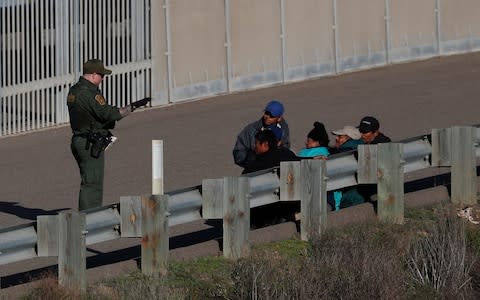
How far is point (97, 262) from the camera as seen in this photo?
1227 cm

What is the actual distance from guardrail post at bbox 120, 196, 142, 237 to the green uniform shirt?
5.46 ft

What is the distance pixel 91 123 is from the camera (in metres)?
12.9

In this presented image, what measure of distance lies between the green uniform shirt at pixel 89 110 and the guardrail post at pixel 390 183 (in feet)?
7.93

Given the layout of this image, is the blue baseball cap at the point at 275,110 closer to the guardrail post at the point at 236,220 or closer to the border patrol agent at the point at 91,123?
the border patrol agent at the point at 91,123

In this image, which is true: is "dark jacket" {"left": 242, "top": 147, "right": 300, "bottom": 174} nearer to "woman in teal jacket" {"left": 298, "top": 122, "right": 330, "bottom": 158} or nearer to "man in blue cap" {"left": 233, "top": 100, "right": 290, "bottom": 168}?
"man in blue cap" {"left": 233, "top": 100, "right": 290, "bottom": 168}

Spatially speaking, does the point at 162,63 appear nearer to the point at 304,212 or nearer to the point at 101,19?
the point at 101,19

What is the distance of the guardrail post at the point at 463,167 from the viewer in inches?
545

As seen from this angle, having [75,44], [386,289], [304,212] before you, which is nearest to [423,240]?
[304,212]

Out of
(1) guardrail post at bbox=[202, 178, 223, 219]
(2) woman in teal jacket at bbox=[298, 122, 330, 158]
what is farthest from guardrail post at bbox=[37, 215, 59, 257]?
(2) woman in teal jacket at bbox=[298, 122, 330, 158]

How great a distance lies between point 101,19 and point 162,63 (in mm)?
1297

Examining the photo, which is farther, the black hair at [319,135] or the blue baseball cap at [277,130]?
the black hair at [319,135]

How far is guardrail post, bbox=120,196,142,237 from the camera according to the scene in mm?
11172

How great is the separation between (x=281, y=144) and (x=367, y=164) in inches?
35.1

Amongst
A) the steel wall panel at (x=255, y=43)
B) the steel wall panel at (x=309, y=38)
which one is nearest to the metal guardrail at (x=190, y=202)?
the steel wall panel at (x=255, y=43)
